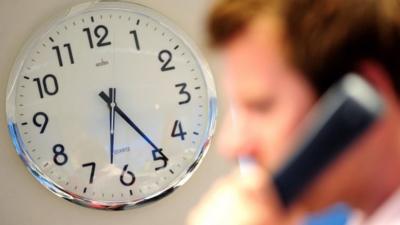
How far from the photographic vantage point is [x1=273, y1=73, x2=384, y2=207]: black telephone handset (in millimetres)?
1363

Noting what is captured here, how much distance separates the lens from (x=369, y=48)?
1370 millimetres

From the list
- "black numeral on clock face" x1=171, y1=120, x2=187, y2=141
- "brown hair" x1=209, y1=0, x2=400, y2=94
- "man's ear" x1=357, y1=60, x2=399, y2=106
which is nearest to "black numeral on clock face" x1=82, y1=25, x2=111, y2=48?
"black numeral on clock face" x1=171, y1=120, x2=187, y2=141

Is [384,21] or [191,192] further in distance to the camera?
[191,192]

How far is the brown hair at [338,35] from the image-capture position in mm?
1359

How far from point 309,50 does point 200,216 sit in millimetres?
354

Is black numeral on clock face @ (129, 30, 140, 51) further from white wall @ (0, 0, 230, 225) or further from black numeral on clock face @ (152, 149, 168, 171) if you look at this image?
black numeral on clock face @ (152, 149, 168, 171)

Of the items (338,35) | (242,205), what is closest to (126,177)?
(242,205)

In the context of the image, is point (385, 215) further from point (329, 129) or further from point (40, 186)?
point (40, 186)

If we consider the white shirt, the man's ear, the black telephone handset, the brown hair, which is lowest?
the white shirt

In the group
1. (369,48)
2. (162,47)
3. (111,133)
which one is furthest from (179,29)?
(369,48)

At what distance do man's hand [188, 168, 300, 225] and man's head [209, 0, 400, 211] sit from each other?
4cm

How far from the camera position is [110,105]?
1436mm

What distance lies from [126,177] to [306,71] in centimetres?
36

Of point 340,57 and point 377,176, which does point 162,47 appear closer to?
point 340,57
